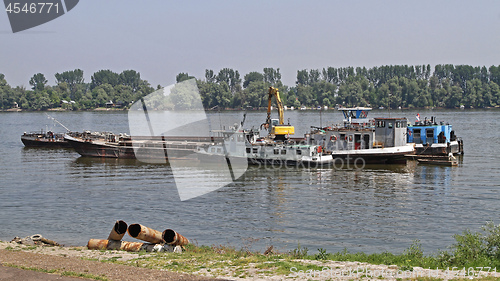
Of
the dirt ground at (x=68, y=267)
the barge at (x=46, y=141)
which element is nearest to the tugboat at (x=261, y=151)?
the barge at (x=46, y=141)

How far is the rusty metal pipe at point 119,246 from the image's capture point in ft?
63.0

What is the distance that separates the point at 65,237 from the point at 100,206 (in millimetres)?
7633

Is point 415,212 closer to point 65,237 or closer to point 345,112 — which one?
point 65,237

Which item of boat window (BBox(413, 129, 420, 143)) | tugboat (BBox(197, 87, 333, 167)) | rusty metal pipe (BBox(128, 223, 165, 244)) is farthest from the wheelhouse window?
rusty metal pipe (BBox(128, 223, 165, 244))

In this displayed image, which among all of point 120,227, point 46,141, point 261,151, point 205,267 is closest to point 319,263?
point 205,267

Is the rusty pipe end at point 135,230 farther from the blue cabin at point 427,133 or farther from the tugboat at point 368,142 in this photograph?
the blue cabin at point 427,133

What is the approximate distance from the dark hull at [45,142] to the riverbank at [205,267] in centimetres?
5332

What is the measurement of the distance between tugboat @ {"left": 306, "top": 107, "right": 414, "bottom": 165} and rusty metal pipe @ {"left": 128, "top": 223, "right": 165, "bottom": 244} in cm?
3201

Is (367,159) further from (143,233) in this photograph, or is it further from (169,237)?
(143,233)

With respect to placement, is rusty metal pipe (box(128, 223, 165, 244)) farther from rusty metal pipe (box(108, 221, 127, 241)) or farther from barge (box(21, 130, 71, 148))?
barge (box(21, 130, 71, 148))

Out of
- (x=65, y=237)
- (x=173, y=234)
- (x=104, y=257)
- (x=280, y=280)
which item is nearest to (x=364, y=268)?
(x=280, y=280)

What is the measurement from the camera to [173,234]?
19406 mm

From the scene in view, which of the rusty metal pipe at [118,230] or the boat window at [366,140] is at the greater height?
the boat window at [366,140]

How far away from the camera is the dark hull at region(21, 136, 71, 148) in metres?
69.1
